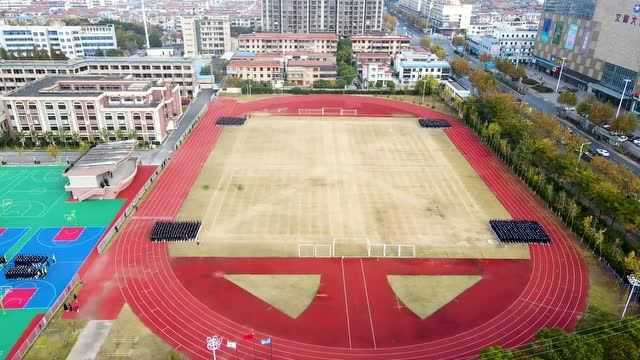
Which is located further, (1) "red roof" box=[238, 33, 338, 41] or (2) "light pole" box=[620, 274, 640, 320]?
(1) "red roof" box=[238, 33, 338, 41]

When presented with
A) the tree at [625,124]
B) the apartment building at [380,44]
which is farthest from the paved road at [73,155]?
the apartment building at [380,44]

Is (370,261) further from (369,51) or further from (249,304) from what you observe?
(369,51)

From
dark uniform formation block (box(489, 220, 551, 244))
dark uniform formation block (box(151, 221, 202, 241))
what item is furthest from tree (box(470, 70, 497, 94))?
dark uniform formation block (box(151, 221, 202, 241))

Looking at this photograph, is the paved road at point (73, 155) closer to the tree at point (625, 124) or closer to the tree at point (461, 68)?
the tree at point (625, 124)

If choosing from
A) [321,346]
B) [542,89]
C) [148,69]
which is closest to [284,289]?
[321,346]

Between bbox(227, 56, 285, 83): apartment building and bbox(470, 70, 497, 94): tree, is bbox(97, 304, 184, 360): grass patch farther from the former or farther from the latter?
bbox(227, 56, 285, 83): apartment building

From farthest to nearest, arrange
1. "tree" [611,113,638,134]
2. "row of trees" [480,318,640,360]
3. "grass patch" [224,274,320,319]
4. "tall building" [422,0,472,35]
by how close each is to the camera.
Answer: "tall building" [422,0,472,35], "tree" [611,113,638,134], "grass patch" [224,274,320,319], "row of trees" [480,318,640,360]

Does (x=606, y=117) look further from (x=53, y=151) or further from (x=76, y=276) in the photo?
(x=53, y=151)
